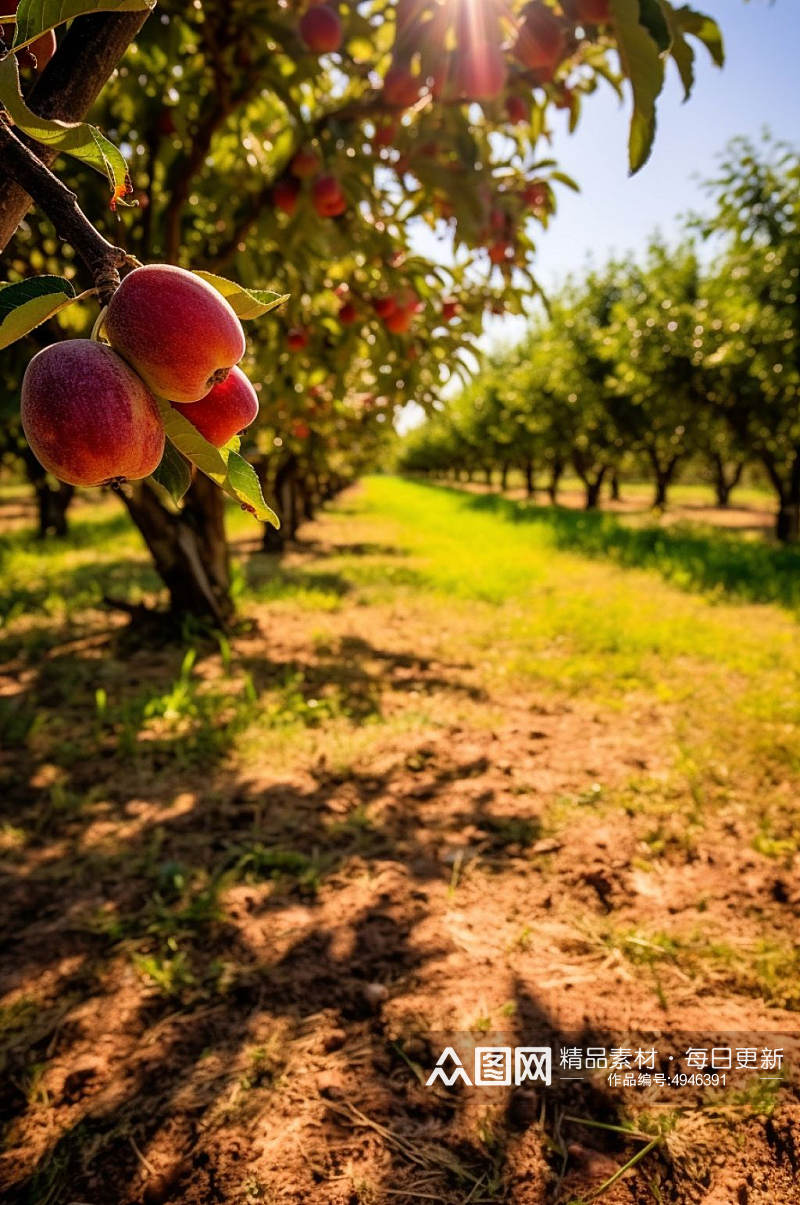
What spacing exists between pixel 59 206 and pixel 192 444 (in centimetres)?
23

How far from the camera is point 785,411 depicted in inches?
455

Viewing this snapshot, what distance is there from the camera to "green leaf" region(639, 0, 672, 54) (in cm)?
117

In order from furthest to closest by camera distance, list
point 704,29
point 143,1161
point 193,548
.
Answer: point 193,548 < point 704,29 < point 143,1161

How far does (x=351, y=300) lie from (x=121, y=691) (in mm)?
2633

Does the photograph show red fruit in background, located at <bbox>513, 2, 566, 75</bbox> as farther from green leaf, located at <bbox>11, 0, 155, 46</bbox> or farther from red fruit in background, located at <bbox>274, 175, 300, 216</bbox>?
green leaf, located at <bbox>11, 0, 155, 46</bbox>

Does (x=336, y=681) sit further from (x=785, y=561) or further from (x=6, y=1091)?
(x=785, y=561)

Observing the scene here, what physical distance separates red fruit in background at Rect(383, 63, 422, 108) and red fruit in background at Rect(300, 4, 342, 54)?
0.72 feet

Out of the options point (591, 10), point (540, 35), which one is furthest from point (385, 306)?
point (591, 10)

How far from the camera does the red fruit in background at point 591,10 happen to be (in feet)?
4.89

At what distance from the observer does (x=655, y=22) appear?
1.18 meters

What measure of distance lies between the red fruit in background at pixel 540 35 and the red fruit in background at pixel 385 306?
1350 mm

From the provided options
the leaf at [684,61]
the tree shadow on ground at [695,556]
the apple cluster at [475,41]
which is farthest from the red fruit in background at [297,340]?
the tree shadow on ground at [695,556]

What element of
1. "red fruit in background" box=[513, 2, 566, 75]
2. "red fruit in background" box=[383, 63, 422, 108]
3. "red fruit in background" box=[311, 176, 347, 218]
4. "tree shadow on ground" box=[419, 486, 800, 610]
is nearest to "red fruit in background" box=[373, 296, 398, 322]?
"red fruit in background" box=[311, 176, 347, 218]

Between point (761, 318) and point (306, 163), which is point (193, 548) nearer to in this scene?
point (306, 163)
